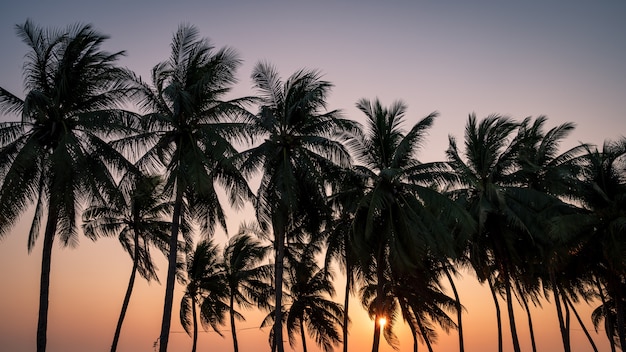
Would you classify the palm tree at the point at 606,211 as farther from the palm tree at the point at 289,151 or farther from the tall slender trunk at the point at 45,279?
the tall slender trunk at the point at 45,279

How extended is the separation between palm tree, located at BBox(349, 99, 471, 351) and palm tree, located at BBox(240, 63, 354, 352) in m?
1.77

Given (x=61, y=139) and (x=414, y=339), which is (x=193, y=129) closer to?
(x=61, y=139)

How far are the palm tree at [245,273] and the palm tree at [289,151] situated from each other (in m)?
14.1

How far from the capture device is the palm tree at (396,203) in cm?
2288

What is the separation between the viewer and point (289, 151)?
23672 mm

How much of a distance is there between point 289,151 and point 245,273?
1658cm

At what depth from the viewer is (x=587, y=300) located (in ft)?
121

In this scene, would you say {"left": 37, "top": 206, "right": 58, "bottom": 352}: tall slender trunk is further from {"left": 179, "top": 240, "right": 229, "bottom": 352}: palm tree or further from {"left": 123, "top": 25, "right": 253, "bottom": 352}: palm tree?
{"left": 179, "top": 240, "right": 229, "bottom": 352}: palm tree

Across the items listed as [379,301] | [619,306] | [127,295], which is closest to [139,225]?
[127,295]

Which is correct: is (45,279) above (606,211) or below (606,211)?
below

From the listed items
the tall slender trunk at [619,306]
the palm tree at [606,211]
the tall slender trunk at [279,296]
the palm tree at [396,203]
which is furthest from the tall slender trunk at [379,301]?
the tall slender trunk at [619,306]

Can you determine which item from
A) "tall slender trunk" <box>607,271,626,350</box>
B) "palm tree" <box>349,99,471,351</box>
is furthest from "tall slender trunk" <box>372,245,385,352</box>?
"tall slender trunk" <box>607,271,626,350</box>

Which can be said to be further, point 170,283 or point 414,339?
point 414,339

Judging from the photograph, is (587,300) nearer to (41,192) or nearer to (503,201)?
(503,201)
